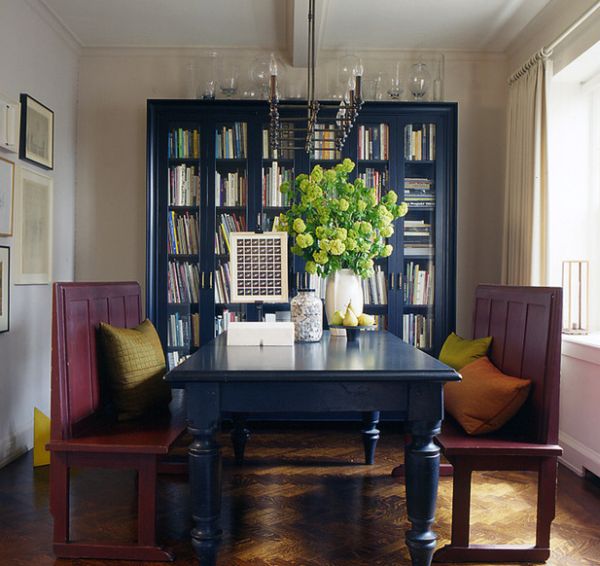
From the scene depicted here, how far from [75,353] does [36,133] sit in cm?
189

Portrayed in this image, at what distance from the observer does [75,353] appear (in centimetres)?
227

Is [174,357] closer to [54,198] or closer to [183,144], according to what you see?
[54,198]

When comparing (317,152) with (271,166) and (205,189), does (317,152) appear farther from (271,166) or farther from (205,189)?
(205,189)

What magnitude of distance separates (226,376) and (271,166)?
2.47 m

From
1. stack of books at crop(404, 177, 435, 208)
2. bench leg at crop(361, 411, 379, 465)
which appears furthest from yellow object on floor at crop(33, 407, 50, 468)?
stack of books at crop(404, 177, 435, 208)

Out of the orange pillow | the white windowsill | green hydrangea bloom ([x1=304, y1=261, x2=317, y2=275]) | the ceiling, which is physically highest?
the ceiling

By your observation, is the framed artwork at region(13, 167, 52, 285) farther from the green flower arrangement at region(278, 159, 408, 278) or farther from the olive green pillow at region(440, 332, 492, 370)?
the olive green pillow at region(440, 332, 492, 370)

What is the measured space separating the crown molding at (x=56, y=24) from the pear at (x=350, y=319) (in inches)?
106

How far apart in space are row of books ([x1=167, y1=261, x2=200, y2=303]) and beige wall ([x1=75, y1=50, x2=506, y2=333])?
1.51 ft

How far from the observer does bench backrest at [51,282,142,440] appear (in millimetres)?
2170

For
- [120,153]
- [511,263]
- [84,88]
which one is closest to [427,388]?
[511,263]

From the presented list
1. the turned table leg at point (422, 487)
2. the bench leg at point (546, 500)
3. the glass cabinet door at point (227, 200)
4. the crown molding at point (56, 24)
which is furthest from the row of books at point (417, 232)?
the crown molding at point (56, 24)

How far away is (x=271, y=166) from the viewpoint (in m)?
4.07

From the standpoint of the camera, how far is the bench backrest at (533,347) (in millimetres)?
2148
